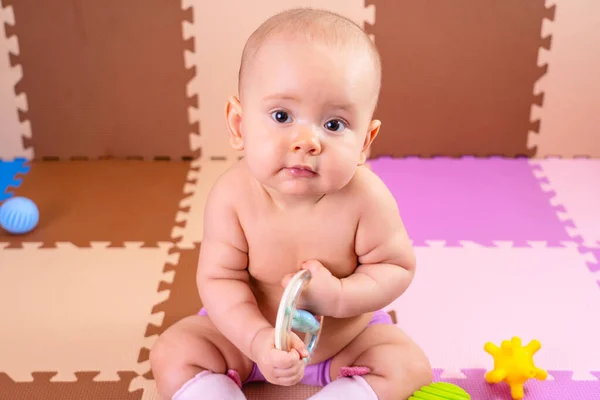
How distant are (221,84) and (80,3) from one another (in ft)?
1.14

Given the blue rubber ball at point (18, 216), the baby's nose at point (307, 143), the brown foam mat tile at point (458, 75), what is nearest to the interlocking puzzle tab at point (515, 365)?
the baby's nose at point (307, 143)

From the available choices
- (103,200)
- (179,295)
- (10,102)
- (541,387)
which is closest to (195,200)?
(103,200)

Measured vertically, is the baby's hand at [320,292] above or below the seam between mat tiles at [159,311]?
above

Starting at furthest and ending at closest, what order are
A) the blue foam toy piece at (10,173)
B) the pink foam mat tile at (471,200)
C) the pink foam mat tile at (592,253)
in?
Answer: the blue foam toy piece at (10,173), the pink foam mat tile at (471,200), the pink foam mat tile at (592,253)

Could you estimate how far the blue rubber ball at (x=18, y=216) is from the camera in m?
1.32

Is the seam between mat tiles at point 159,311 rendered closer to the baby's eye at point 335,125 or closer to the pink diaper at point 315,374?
the pink diaper at point 315,374

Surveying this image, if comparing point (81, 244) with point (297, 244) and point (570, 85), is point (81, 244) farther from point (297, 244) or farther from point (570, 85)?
point (570, 85)

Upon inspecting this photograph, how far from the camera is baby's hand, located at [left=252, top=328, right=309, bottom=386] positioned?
778 millimetres

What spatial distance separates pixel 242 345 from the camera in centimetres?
86

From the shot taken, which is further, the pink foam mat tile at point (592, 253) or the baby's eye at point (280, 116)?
the pink foam mat tile at point (592, 253)

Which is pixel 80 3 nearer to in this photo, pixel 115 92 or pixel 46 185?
pixel 115 92

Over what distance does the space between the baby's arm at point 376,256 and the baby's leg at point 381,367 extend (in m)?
0.07

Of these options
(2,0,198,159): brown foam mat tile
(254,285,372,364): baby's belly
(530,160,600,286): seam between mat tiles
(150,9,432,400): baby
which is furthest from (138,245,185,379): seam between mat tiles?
(530,160,600,286): seam between mat tiles

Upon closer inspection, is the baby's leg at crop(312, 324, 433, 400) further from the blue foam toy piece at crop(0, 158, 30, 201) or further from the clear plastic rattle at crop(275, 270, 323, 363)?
the blue foam toy piece at crop(0, 158, 30, 201)
